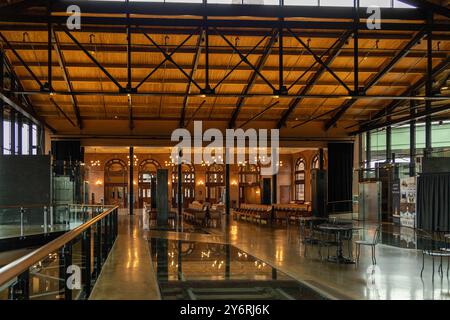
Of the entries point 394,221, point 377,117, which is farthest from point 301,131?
point 394,221

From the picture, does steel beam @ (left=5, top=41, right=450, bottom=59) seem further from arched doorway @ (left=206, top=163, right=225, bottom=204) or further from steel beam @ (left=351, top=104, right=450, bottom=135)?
arched doorway @ (left=206, top=163, right=225, bottom=204)

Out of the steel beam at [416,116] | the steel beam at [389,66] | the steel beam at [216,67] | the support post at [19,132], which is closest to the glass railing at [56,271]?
the steel beam at [389,66]

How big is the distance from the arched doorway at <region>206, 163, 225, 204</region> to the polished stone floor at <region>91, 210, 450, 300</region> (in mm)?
21114

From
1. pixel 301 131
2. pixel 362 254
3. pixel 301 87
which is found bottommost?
pixel 362 254

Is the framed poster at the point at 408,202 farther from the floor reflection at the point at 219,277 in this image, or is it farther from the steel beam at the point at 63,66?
the steel beam at the point at 63,66

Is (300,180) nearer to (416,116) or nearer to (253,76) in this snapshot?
(416,116)

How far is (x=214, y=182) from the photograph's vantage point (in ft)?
114

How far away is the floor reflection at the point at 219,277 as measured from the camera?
6707mm

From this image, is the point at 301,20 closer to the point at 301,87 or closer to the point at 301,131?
the point at 301,87

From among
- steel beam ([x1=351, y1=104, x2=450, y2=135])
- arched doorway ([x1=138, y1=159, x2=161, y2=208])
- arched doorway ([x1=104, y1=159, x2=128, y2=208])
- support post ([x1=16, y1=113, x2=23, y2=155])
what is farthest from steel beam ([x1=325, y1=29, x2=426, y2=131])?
arched doorway ([x1=104, y1=159, x2=128, y2=208])

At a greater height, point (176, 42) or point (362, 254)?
point (176, 42)

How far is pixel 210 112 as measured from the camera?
76.7 feet

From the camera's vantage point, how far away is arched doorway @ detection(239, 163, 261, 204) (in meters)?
34.3

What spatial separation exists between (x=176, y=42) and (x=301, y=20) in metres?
4.16
